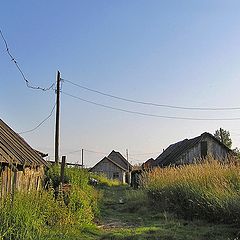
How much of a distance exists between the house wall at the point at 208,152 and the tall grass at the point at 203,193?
14.6 m

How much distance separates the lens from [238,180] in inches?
502

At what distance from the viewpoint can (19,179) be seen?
11.5 metres

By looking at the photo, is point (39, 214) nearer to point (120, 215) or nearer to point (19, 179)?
point (19, 179)

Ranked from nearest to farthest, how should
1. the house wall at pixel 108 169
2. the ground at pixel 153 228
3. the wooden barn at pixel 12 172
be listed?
1. the ground at pixel 153 228
2. the wooden barn at pixel 12 172
3. the house wall at pixel 108 169

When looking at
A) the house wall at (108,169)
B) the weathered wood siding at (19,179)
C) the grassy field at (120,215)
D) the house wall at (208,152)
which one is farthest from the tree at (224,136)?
the weathered wood siding at (19,179)

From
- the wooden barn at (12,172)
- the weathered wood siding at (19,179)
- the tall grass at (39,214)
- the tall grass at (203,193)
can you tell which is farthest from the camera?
the tall grass at (203,193)

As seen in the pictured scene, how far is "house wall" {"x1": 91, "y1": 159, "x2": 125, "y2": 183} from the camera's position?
2415 inches

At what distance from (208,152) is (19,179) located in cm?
2290

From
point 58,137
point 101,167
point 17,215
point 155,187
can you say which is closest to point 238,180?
point 155,187

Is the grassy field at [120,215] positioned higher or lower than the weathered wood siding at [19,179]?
lower

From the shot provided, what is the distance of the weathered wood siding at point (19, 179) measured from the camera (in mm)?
9820

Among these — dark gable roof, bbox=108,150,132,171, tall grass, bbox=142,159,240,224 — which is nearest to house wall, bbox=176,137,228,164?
tall grass, bbox=142,159,240,224

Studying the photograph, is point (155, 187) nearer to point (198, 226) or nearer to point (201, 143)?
point (198, 226)

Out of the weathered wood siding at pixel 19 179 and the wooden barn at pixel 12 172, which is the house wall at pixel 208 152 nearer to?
the weathered wood siding at pixel 19 179
